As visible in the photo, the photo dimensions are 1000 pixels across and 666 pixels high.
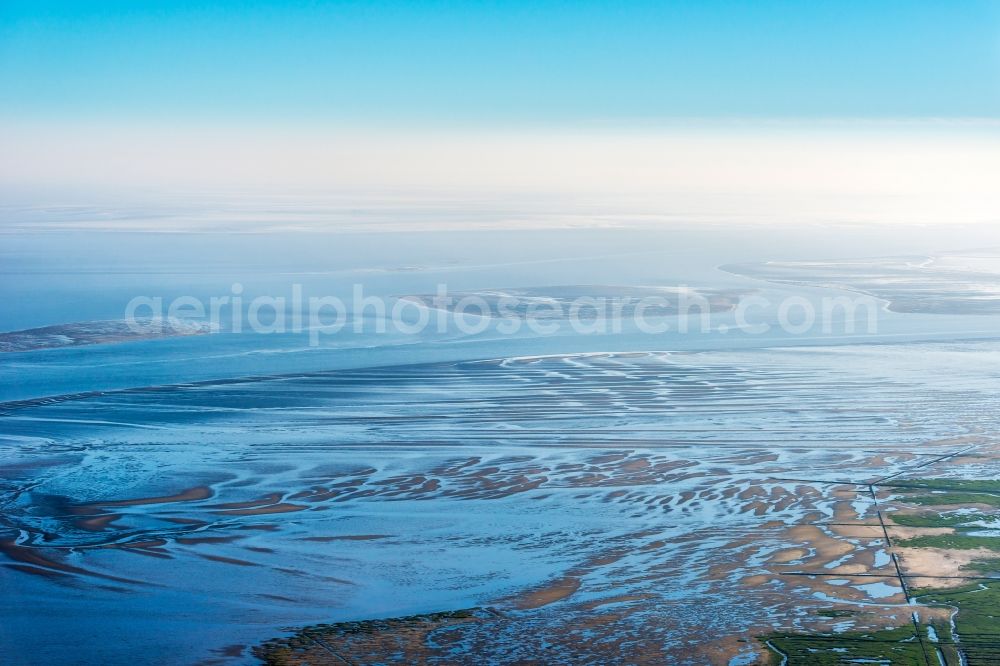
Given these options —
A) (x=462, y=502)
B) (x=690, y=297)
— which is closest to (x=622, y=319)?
(x=690, y=297)

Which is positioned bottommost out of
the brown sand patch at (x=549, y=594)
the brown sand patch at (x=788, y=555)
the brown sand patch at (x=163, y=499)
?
the brown sand patch at (x=549, y=594)

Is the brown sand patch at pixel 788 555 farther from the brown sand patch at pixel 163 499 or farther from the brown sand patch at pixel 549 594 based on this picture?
the brown sand patch at pixel 163 499

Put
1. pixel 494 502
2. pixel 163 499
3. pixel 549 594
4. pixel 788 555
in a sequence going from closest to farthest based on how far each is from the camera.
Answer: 1. pixel 549 594
2. pixel 788 555
3. pixel 163 499
4. pixel 494 502

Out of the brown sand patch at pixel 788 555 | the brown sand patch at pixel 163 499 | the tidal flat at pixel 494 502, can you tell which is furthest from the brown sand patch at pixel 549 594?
the brown sand patch at pixel 163 499

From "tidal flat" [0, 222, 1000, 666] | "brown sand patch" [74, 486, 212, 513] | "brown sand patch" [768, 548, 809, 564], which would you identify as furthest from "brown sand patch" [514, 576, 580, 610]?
"brown sand patch" [74, 486, 212, 513]

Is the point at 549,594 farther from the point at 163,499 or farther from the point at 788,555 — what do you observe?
the point at 163,499

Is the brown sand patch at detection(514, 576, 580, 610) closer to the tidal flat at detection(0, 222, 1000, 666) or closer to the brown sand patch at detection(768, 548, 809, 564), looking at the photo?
the tidal flat at detection(0, 222, 1000, 666)

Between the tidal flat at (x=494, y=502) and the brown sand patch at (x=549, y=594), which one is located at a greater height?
the tidal flat at (x=494, y=502)

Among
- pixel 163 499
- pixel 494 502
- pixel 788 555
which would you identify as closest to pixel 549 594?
pixel 788 555

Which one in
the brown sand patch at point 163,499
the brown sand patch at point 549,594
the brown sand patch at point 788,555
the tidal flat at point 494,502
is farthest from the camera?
the brown sand patch at point 163,499

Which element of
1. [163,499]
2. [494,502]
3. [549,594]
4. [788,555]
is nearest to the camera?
[549,594]

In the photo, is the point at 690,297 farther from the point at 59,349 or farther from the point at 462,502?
the point at 462,502
